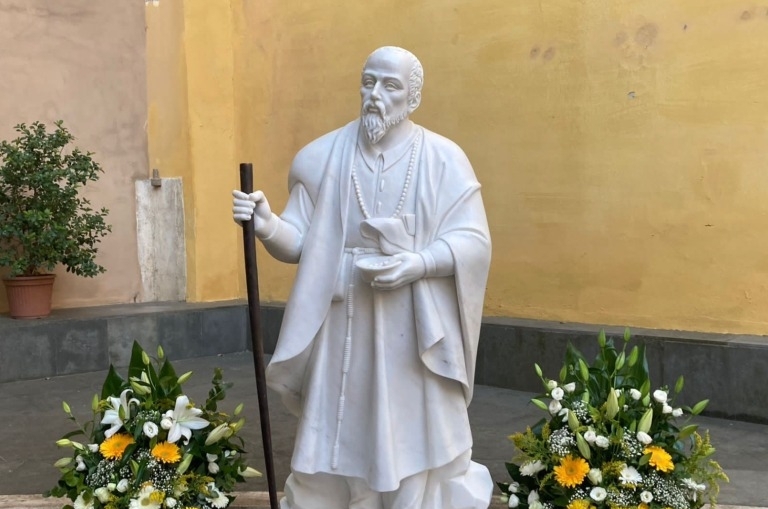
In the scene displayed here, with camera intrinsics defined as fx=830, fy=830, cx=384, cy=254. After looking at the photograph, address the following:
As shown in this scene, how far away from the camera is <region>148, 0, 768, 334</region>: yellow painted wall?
15.7ft

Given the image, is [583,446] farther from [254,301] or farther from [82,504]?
[82,504]

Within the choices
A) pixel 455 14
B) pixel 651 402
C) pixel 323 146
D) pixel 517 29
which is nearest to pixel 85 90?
pixel 455 14

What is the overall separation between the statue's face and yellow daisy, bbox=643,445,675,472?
1.34 meters

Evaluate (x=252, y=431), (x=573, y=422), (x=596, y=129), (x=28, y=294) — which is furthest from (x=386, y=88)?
(x=28, y=294)

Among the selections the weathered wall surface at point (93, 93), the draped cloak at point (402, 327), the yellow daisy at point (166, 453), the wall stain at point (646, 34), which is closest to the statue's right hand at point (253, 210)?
the draped cloak at point (402, 327)

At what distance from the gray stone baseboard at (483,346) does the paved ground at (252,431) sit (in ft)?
0.36

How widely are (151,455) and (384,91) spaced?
1.48 meters

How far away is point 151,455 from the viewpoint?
9.44 ft

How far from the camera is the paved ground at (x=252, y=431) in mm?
3678

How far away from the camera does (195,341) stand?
6.67m

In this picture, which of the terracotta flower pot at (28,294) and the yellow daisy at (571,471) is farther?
the terracotta flower pot at (28,294)

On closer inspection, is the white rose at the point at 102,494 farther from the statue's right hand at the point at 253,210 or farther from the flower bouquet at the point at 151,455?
the statue's right hand at the point at 253,210

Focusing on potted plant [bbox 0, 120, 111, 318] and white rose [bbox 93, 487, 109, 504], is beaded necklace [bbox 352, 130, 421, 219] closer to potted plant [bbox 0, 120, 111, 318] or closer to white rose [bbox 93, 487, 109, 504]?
white rose [bbox 93, 487, 109, 504]

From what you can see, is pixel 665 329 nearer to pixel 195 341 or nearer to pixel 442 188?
pixel 442 188
